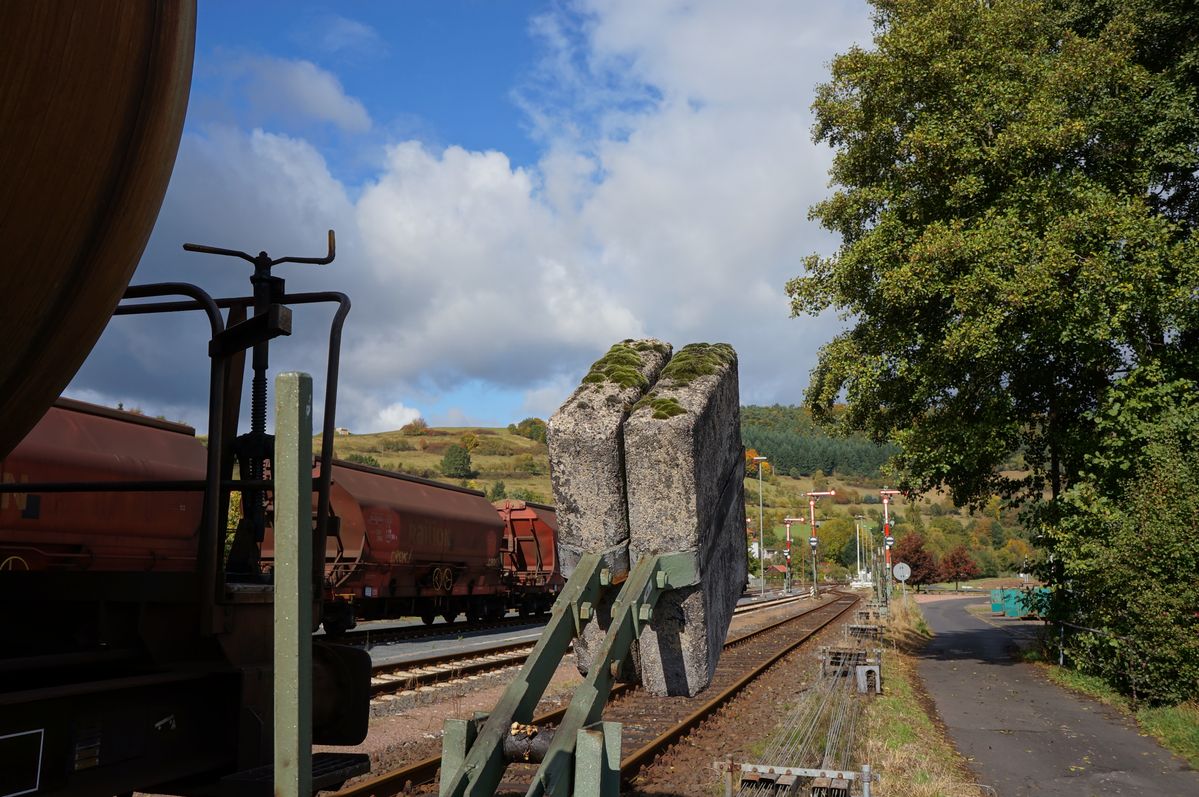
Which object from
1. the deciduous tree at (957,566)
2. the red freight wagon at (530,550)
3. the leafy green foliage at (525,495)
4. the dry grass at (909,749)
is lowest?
the deciduous tree at (957,566)

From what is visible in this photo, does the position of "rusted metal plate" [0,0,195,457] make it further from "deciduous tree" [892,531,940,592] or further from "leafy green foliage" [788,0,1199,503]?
"deciduous tree" [892,531,940,592]

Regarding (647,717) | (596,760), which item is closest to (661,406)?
(596,760)

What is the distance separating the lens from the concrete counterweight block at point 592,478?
522 centimetres

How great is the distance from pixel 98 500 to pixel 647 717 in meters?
7.35

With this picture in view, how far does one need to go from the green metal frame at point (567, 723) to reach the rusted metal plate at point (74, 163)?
197cm

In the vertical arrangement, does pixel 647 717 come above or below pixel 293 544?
below

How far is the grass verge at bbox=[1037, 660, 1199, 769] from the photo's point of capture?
404 inches

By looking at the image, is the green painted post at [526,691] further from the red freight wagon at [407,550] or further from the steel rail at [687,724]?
the red freight wagon at [407,550]

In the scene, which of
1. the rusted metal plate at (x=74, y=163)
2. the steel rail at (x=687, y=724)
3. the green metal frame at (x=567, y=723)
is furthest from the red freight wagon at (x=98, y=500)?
the rusted metal plate at (x=74, y=163)

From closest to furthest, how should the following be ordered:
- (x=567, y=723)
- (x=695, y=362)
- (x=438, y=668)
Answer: (x=567, y=723) → (x=695, y=362) → (x=438, y=668)

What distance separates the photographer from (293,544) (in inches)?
65.3

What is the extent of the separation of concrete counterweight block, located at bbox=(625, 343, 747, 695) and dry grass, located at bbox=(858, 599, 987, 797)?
3.23 m

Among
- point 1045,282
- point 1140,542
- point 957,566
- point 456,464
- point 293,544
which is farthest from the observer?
point 456,464

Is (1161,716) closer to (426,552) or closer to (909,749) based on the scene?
(909,749)
